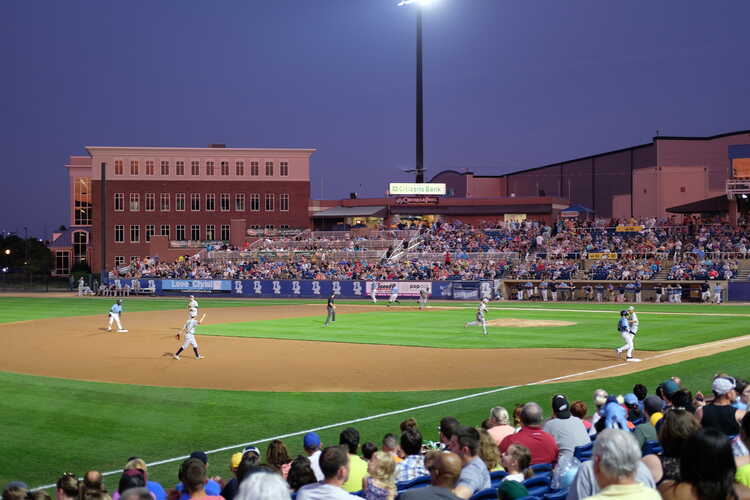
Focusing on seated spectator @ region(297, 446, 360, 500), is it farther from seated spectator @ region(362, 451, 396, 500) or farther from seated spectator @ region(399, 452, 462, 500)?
seated spectator @ region(399, 452, 462, 500)

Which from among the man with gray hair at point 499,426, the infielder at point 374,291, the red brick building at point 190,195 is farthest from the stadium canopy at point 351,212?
the man with gray hair at point 499,426

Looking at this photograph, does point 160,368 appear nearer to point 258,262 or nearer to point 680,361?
point 680,361

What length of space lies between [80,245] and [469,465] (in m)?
97.1

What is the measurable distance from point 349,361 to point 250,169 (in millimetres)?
68216

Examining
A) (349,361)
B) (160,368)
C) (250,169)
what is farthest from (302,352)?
(250,169)

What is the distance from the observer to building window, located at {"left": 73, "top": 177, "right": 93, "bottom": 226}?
316 feet

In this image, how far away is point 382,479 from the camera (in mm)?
6926

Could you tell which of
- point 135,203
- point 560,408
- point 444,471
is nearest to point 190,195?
point 135,203

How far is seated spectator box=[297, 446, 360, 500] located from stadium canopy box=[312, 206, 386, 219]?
80.4 metres

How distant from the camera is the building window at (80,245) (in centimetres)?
9638

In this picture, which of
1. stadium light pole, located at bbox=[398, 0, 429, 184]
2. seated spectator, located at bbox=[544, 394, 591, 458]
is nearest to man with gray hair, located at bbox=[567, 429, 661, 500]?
seated spectator, located at bbox=[544, 394, 591, 458]

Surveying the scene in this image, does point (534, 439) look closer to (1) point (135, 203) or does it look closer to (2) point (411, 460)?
(2) point (411, 460)

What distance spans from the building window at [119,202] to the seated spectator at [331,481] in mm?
86612

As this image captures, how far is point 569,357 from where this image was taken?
2500 cm
